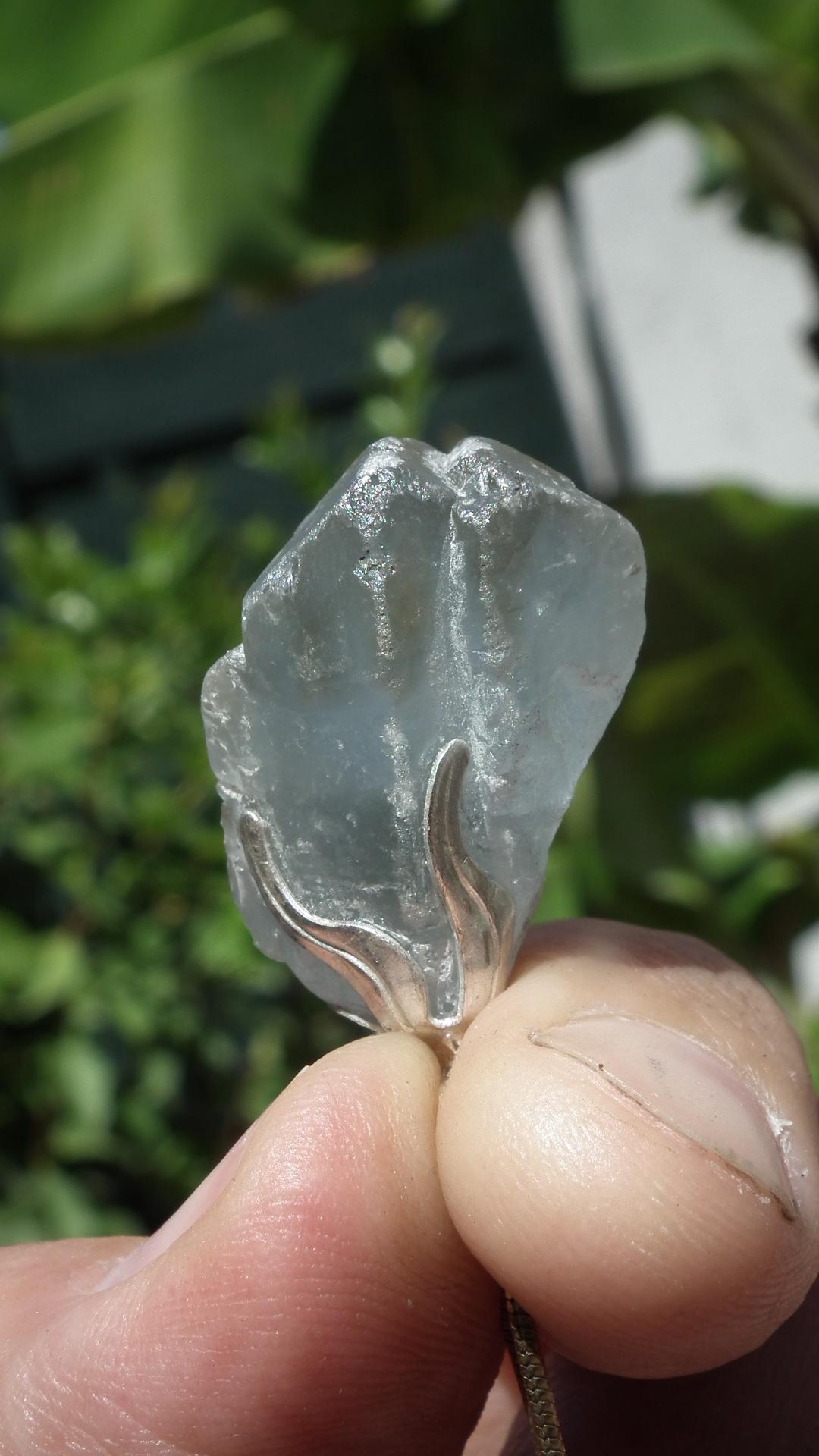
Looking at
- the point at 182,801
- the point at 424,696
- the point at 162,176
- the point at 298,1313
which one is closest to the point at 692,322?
the point at 162,176

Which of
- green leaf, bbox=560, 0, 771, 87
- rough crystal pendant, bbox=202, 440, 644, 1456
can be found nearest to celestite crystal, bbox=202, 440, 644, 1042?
rough crystal pendant, bbox=202, 440, 644, 1456

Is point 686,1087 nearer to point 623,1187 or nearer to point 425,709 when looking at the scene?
point 623,1187

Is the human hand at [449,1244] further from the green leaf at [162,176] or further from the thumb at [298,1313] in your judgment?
the green leaf at [162,176]

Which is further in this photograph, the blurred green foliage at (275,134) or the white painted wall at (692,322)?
the white painted wall at (692,322)

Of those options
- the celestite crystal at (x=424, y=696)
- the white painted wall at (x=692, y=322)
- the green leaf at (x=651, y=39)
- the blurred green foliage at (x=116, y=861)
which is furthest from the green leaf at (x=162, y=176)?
the celestite crystal at (x=424, y=696)

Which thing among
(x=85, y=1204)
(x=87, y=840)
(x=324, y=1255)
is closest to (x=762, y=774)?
(x=87, y=840)

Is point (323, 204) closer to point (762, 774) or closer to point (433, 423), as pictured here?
point (762, 774)

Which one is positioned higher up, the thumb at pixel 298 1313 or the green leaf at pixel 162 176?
the green leaf at pixel 162 176

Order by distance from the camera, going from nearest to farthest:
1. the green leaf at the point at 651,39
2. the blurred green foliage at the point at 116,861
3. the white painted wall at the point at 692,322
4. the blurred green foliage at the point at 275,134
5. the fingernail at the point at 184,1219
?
the fingernail at the point at 184,1219, the green leaf at the point at 651,39, the blurred green foliage at the point at 116,861, the blurred green foliage at the point at 275,134, the white painted wall at the point at 692,322
